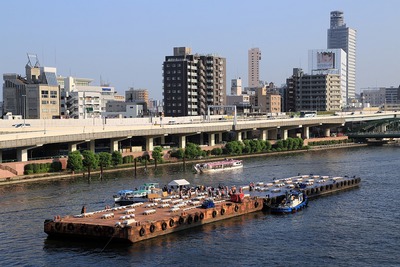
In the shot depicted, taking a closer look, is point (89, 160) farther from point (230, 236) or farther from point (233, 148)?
point (230, 236)

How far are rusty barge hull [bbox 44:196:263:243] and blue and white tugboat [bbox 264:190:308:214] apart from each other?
3.10 metres

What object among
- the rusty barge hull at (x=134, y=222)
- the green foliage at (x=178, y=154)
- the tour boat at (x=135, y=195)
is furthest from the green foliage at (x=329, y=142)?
the rusty barge hull at (x=134, y=222)

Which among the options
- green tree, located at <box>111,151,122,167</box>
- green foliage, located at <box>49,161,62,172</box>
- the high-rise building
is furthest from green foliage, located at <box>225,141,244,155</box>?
the high-rise building

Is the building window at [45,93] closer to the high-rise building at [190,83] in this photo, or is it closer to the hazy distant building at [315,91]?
the high-rise building at [190,83]

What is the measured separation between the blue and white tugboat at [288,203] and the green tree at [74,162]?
23.6 m

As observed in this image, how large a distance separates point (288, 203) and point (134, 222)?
1247 centimetres

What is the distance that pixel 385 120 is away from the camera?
11669cm

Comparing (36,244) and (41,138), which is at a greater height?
(41,138)

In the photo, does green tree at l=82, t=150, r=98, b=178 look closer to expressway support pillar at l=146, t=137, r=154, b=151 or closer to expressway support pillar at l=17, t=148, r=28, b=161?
expressway support pillar at l=17, t=148, r=28, b=161

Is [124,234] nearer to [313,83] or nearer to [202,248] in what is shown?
[202,248]

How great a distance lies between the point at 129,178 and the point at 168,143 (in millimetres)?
29489

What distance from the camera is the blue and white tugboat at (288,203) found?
133 ft

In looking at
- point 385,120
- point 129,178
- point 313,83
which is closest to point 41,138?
point 129,178

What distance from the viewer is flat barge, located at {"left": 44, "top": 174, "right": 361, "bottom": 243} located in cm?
3203
